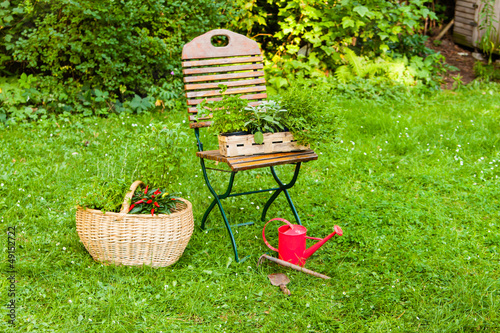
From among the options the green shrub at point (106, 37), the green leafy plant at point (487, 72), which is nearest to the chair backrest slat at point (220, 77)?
the green shrub at point (106, 37)

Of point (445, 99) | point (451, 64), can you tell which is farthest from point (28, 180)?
point (451, 64)

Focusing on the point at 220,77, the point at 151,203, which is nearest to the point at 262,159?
the point at 151,203

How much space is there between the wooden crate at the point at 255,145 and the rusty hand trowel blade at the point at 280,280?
2.54 feet

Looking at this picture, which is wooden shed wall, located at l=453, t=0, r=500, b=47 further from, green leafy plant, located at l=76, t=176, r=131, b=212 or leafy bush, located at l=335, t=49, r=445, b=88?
green leafy plant, located at l=76, t=176, r=131, b=212

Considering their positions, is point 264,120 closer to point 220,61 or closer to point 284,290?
point 220,61

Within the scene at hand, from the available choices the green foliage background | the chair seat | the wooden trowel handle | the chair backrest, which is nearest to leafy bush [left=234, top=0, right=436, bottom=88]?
the green foliage background

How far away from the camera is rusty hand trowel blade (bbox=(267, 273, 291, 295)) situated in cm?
284

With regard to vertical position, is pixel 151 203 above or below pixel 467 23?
above

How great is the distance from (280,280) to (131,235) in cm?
94

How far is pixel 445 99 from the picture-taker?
6.62 meters

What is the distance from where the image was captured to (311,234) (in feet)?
11.6

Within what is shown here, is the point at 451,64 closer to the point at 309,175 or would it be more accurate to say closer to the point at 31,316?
the point at 309,175

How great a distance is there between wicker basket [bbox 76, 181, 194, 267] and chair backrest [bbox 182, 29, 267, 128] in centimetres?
76

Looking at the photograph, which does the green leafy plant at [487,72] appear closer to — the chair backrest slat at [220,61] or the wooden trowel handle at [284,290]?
the chair backrest slat at [220,61]
